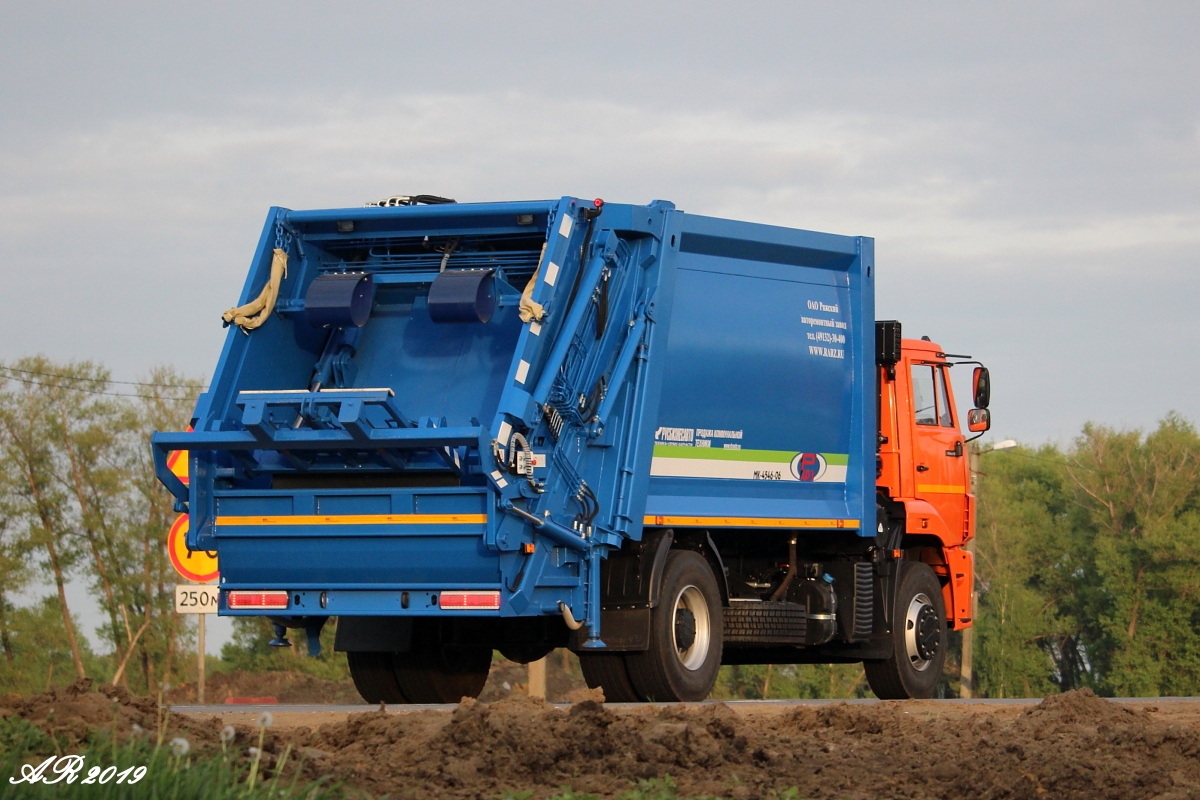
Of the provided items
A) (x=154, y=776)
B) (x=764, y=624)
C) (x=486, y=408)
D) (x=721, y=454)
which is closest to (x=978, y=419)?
(x=764, y=624)

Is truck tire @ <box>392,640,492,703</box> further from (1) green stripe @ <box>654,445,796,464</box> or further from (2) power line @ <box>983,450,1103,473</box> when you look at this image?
(2) power line @ <box>983,450,1103,473</box>

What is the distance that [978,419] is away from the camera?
599 inches

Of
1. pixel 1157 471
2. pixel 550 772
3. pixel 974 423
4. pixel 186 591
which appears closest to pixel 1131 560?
pixel 1157 471

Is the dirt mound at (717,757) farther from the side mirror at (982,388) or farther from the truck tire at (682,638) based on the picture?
the side mirror at (982,388)

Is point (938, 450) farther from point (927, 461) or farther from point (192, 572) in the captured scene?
point (192, 572)

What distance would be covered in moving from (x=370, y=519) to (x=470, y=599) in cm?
81

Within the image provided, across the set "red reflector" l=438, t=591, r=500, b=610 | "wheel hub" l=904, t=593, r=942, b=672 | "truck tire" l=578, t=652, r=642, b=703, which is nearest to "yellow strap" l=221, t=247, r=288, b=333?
"red reflector" l=438, t=591, r=500, b=610

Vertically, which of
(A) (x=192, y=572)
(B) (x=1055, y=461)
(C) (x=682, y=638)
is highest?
(B) (x=1055, y=461)

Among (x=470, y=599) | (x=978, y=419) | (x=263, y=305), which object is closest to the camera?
(x=470, y=599)

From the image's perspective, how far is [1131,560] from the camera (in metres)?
64.9

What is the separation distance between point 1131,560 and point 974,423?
52687mm

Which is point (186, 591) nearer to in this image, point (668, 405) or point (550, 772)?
point (668, 405)

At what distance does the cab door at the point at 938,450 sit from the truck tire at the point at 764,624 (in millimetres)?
1993

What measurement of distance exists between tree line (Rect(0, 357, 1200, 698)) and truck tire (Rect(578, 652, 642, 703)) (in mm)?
34743
